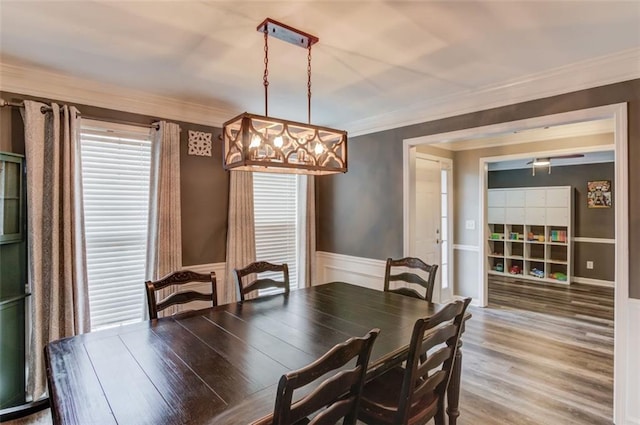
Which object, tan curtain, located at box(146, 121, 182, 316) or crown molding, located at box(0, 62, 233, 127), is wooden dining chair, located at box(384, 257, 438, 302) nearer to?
tan curtain, located at box(146, 121, 182, 316)

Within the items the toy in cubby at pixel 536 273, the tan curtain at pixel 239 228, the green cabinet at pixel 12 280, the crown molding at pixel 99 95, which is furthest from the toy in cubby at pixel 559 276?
the green cabinet at pixel 12 280

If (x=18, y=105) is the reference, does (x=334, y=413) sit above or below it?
below

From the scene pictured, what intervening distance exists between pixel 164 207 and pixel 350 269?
229 centimetres

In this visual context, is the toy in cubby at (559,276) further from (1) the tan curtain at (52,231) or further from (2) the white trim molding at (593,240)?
(1) the tan curtain at (52,231)

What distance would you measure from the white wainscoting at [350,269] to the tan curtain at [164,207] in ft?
6.49

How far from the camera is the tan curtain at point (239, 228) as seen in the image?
3.61 m

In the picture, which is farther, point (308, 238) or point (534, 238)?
point (534, 238)

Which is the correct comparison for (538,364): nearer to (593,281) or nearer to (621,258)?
(621,258)

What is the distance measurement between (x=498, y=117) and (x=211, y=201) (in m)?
2.92

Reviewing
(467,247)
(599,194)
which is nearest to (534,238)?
(599,194)

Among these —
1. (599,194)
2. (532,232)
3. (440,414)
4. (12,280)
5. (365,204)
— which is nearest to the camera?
(440,414)

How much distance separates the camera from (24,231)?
97.8 inches

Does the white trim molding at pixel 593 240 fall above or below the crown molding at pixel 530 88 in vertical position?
below

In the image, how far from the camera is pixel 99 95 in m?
2.82
